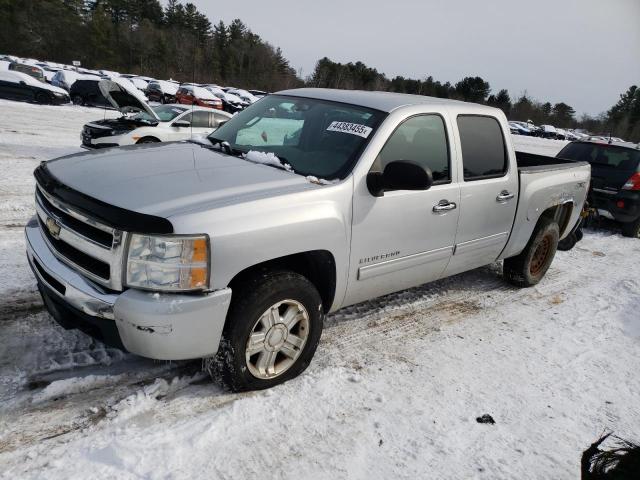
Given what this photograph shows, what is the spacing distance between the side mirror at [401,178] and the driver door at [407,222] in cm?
7

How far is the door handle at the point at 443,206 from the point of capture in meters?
3.59

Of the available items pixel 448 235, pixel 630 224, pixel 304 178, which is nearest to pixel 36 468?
pixel 304 178

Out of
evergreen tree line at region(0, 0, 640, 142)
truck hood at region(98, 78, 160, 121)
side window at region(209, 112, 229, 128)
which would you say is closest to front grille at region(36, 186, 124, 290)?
truck hood at region(98, 78, 160, 121)

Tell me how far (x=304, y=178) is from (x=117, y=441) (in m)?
1.82

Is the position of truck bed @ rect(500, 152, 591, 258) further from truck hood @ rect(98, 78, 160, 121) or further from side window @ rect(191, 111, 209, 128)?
side window @ rect(191, 111, 209, 128)

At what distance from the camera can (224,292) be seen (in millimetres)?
2518

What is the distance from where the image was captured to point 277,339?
2908mm

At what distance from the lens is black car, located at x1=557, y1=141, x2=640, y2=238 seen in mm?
8055

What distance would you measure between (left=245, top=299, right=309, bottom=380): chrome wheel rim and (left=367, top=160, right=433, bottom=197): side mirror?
94cm

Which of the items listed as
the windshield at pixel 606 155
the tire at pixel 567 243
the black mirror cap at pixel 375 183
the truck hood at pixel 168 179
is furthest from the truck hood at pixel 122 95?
the windshield at pixel 606 155

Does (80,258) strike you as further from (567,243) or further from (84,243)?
(567,243)

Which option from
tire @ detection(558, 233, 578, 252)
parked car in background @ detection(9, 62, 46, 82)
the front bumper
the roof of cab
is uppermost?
parked car in background @ detection(9, 62, 46, 82)

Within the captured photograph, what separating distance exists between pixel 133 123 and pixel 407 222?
28.6ft

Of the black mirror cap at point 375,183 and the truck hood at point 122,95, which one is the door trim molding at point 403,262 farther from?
the truck hood at point 122,95
